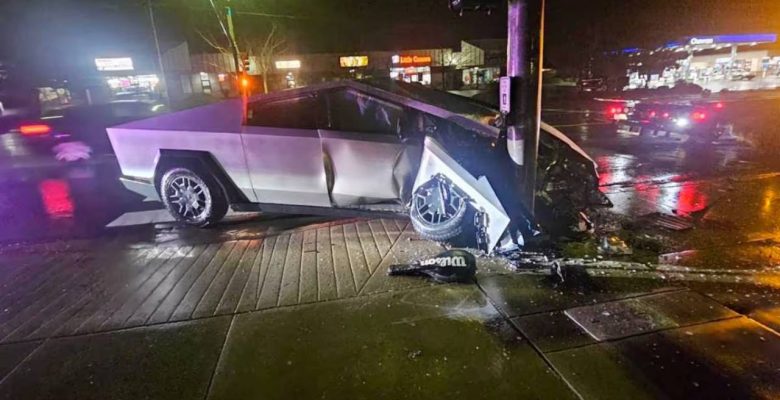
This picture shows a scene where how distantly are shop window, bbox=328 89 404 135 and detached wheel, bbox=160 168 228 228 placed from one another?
5.85 feet

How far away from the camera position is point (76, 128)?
31.9ft

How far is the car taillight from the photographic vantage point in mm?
9203

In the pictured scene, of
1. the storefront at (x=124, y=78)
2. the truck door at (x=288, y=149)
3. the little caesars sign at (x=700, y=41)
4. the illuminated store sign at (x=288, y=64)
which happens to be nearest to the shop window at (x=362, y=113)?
the truck door at (x=288, y=149)

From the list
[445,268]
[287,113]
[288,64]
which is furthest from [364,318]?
[288,64]

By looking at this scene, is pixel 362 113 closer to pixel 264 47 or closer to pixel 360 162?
pixel 360 162

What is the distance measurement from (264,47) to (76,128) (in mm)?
25988

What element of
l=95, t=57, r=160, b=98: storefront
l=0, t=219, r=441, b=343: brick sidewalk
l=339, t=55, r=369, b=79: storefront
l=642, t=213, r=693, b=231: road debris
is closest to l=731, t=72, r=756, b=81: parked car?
l=339, t=55, r=369, b=79: storefront

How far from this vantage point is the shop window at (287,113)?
5.07 metres

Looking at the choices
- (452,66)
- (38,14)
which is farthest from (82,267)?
(452,66)

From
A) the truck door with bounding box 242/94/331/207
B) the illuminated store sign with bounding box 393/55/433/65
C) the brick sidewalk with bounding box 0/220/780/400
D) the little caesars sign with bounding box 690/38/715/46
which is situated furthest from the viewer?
the illuminated store sign with bounding box 393/55/433/65

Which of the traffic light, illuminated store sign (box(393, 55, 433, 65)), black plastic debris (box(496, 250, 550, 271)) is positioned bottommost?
black plastic debris (box(496, 250, 550, 271))

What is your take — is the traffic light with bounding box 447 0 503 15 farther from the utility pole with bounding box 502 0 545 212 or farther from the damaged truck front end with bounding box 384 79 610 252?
the damaged truck front end with bounding box 384 79 610 252

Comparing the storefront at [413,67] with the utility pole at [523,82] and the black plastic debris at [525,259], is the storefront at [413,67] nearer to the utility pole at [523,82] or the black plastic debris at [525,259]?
the utility pole at [523,82]

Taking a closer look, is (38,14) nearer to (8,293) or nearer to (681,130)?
(8,293)
